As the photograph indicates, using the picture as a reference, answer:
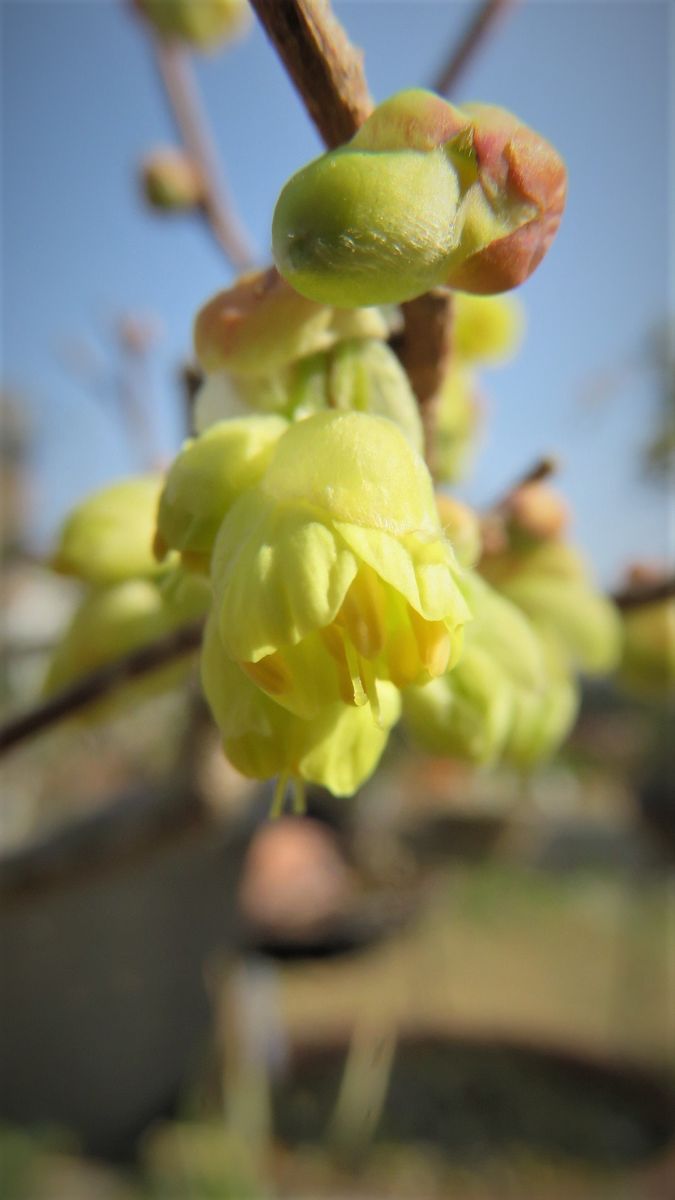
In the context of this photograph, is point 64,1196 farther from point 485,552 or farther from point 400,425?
point 400,425

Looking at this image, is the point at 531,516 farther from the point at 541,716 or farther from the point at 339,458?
the point at 339,458

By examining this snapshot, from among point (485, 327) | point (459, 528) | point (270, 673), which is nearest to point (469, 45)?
point (485, 327)

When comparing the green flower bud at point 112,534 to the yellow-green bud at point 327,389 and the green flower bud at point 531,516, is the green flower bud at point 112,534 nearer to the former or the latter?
the yellow-green bud at point 327,389

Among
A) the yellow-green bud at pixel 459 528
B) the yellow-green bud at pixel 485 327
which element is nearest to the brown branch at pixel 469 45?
the yellow-green bud at pixel 485 327

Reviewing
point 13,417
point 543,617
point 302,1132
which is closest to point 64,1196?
point 302,1132

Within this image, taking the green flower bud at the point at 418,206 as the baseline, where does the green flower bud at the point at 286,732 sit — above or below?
below

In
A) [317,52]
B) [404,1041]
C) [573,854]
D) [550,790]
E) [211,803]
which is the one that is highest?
[317,52]
